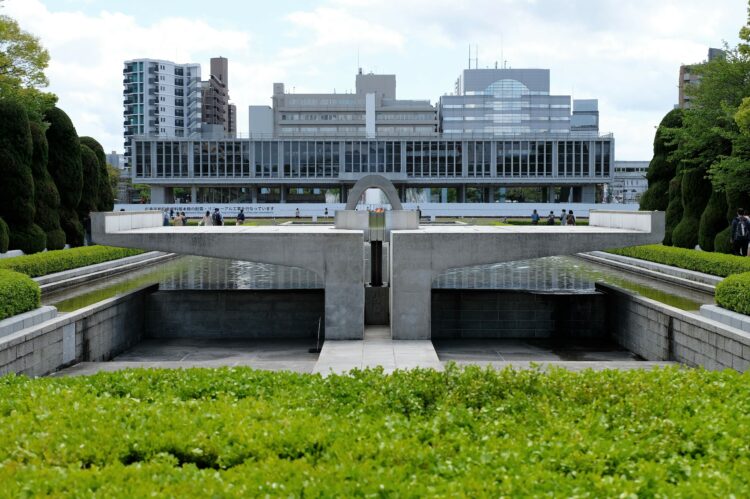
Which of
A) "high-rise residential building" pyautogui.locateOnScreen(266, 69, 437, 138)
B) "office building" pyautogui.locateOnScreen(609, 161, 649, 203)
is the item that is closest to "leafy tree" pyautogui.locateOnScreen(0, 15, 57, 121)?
"high-rise residential building" pyautogui.locateOnScreen(266, 69, 437, 138)

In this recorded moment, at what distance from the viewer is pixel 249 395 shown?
8.44 meters

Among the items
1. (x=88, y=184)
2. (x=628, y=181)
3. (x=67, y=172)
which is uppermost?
(x=628, y=181)

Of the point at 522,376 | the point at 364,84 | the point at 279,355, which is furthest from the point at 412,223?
the point at 364,84

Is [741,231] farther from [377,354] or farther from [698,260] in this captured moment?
[377,354]

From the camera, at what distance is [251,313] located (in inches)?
835

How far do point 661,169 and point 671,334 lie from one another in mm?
20253

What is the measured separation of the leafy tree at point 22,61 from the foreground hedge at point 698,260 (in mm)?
26540

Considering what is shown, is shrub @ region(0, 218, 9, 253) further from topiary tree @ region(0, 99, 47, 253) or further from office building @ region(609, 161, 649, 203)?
office building @ region(609, 161, 649, 203)

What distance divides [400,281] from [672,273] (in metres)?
11.7

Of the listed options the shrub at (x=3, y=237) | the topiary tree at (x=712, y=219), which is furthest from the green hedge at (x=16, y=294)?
the topiary tree at (x=712, y=219)

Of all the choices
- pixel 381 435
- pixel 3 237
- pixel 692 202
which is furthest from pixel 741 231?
pixel 3 237

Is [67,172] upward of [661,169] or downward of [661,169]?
downward

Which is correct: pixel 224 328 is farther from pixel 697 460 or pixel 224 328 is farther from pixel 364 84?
pixel 364 84

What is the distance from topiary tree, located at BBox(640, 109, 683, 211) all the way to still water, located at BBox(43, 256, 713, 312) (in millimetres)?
4270
